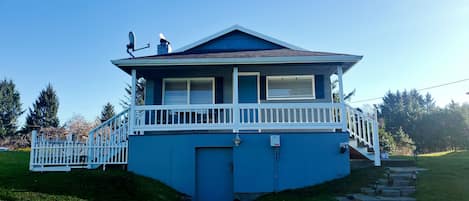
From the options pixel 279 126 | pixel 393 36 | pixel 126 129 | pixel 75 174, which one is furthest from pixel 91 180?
pixel 393 36

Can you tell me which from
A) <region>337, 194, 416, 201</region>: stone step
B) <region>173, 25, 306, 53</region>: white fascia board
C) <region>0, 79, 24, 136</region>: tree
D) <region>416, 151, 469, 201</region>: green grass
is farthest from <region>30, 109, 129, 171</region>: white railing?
<region>0, 79, 24, 136</region>: tree

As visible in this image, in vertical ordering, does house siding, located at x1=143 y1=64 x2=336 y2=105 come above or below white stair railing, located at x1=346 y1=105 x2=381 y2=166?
above

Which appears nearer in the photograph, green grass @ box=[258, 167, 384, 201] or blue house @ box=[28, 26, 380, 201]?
green grass @ box=[258, 167, 384, 201]

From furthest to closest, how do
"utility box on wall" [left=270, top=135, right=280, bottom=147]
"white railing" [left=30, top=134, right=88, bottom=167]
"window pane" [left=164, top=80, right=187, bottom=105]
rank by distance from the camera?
"window pane" [left=164, top=80, right=187, bottom=105], "white railing" [left=30, top=134, right=88, bottom=167], "utility box on wall" [left=270, top=135, right=280, bottom=147]

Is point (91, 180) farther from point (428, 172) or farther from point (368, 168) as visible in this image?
point (428, 172)

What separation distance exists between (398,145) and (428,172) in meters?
17.2

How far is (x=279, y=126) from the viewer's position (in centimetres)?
902

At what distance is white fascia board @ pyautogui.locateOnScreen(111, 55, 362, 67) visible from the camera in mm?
9094

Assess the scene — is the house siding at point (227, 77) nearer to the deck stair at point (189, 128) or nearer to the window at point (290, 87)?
the window at point (290, 87)

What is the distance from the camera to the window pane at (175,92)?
36.1ft

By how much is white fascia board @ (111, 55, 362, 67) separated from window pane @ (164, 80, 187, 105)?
1911mm

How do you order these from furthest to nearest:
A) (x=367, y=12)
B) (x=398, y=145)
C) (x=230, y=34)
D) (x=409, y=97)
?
(x=409, y=97), (x=398, y=145), (x=367, y=12), (x=230, y=34)

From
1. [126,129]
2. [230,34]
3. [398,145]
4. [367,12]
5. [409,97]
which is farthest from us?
[409,97]

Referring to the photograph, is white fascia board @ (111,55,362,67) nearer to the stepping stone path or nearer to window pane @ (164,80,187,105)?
window pane @ (164,80,187,105)
